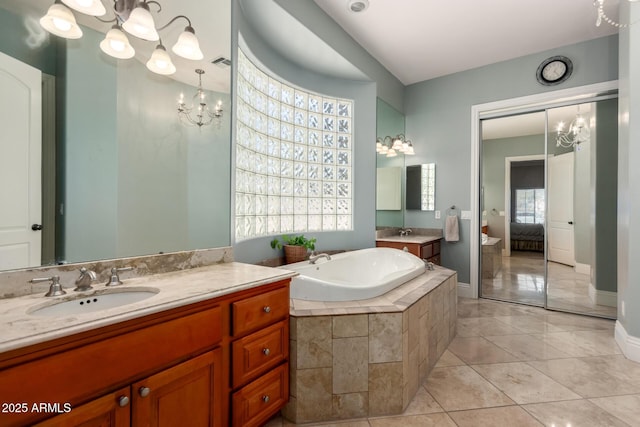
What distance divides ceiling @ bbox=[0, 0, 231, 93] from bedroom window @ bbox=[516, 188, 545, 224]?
3.63 meters

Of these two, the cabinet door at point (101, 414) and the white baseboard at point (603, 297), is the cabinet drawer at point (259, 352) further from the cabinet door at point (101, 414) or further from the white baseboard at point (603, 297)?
the white baseboard at point (603, 297)

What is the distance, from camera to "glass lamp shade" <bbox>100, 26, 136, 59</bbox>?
1.38m

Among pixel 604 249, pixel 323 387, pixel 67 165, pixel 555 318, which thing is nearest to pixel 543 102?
pixel 604 249

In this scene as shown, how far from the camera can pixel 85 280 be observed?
1219 mm

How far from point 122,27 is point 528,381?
9.95 feet

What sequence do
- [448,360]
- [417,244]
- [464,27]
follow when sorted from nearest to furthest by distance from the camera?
[448,360] → [464,27] → [417,244]

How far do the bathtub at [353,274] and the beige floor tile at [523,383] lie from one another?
0.81m

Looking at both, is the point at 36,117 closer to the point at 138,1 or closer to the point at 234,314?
the point at 138,1

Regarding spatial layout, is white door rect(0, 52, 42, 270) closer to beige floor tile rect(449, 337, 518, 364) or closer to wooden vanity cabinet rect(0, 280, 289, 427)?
wooden vanity cabinet rect(0, 280, 289, 427)

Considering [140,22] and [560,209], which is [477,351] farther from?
[140,22]

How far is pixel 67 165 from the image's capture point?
1271 millimetres

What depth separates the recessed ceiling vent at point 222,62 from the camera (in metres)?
1.89

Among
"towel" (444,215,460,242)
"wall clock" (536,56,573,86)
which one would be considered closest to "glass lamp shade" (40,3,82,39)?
"towel" (444,215,460,242)

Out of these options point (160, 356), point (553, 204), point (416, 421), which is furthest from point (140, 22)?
point (553, 204)
